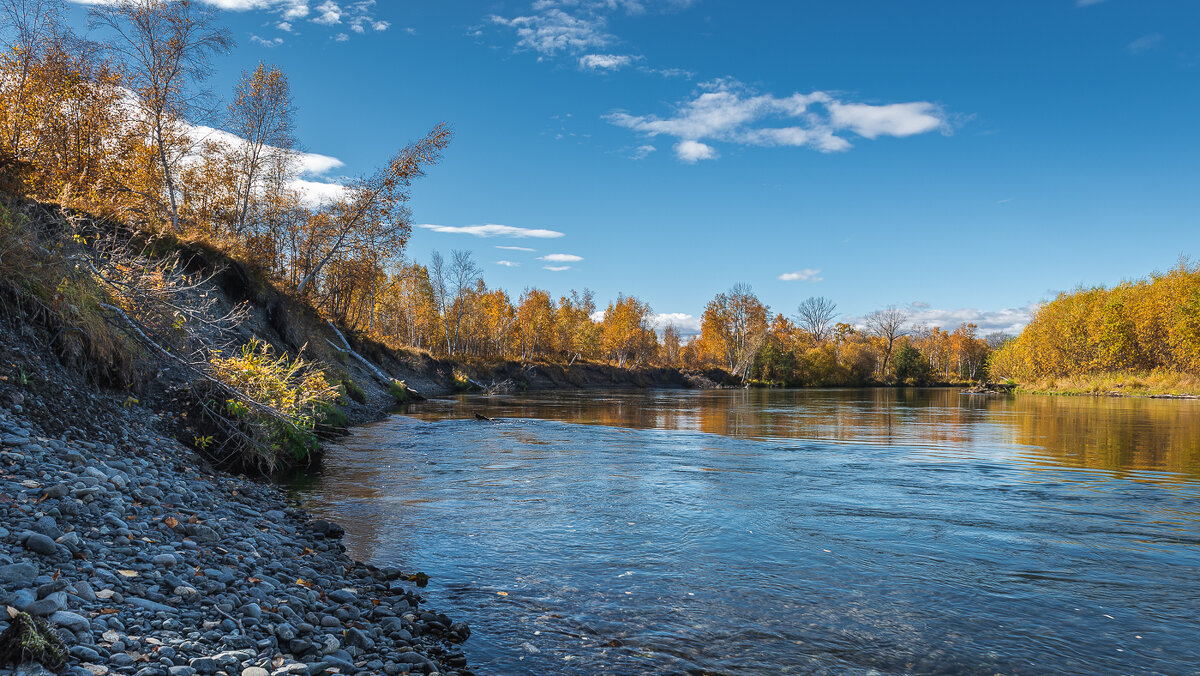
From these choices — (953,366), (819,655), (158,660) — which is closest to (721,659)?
(819,655)

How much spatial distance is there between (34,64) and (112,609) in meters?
20.1

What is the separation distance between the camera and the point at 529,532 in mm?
9102

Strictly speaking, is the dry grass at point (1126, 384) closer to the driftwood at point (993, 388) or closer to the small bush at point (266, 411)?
the driftwood at point (993, 388)

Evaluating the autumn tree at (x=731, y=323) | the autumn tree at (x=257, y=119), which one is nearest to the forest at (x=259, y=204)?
the autumn tree at (x=257, y=119)

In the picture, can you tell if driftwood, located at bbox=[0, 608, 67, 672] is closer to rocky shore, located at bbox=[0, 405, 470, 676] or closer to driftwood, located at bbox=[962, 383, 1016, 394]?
rocky shore, located at bbox=[0, 405, 470, 676]

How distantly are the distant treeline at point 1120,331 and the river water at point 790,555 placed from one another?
2399 inches

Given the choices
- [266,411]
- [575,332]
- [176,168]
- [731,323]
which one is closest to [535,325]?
[575,332]

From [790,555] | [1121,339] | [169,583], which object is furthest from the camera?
[1121,339]

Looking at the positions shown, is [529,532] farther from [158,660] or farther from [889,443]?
[889,443]

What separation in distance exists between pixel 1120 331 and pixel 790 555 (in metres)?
83.1

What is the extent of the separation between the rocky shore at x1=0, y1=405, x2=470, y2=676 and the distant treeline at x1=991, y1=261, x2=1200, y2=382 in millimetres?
79115

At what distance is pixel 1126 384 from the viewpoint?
214 feet

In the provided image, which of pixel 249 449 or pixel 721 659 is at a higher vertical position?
pixel 249 449

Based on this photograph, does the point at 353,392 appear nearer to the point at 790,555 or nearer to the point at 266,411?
the point at 266,411
